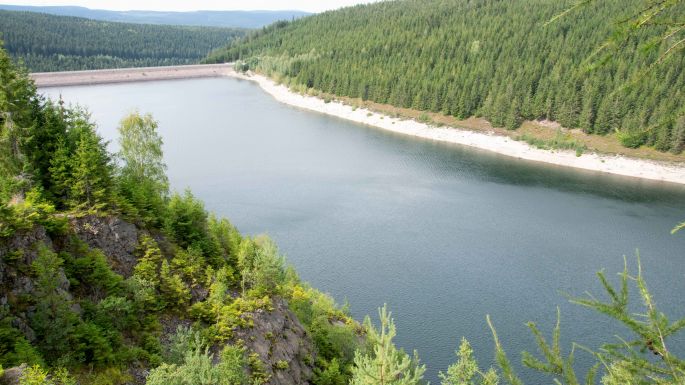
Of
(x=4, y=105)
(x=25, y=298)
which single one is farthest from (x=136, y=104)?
(x=25, y=298)

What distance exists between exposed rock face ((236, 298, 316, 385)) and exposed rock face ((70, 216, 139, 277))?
23.5 feet

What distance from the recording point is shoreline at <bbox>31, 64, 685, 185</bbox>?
262 ft

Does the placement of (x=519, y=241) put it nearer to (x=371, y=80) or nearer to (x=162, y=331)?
(x=162, y=331)

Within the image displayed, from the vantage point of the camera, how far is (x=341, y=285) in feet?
144

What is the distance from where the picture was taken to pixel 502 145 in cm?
9612

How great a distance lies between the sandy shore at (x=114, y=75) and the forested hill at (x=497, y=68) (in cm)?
3831

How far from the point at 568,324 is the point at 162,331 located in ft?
105

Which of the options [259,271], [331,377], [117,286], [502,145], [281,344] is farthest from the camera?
[502,145]

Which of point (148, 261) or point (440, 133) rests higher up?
point (440, 133)

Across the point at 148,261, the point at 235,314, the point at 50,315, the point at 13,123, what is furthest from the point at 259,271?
the point at 13,123

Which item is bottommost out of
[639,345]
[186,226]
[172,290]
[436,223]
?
[436,223]

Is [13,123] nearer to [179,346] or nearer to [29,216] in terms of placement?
[29,216]

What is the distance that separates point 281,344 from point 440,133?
3421 inches

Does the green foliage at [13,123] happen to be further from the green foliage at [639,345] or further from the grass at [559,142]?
the grass at [559,142]
